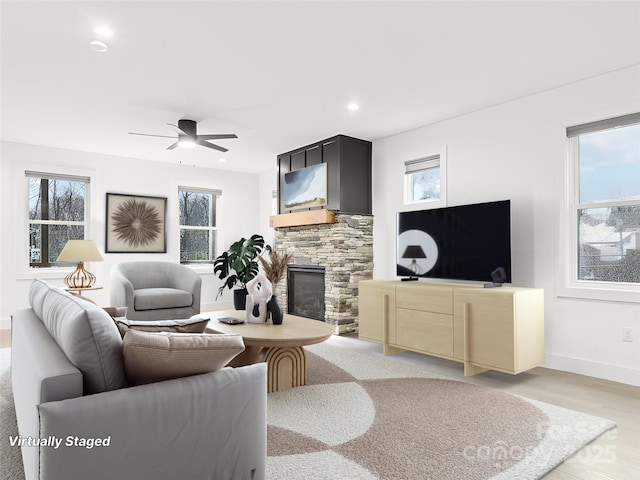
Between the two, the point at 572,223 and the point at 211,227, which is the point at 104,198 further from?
the point at 572,223

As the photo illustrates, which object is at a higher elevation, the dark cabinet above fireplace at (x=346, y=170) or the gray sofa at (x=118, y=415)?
the dark cabinet above fireplace at (x=346, y=170)

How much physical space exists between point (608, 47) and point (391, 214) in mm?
2686

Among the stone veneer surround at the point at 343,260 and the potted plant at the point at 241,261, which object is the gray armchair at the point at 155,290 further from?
the stone veneer surround at the point at 343,260

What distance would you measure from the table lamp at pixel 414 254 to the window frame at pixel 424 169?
2.02 ft

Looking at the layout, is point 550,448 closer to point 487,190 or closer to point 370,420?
point 370,420

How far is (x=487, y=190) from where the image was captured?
4.10 metres

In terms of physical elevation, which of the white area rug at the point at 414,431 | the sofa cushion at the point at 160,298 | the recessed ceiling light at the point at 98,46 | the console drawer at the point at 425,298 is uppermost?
the recessed ceiling light at the point at 98,46

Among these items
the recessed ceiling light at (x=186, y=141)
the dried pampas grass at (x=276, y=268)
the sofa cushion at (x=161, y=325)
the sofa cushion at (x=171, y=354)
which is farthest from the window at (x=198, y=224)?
the sofa cushion at (x=171, y=354)

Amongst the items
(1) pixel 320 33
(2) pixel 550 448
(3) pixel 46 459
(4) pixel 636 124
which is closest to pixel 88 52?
(1) pixel 320 33

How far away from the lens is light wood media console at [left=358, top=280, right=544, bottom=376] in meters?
3.14

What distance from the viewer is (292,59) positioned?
3082 mm

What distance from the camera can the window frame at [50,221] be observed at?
17.8 ft

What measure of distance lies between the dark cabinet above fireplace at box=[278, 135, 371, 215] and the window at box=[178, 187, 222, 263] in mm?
2444

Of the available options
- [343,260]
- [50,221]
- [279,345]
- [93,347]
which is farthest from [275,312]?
[50,221]
